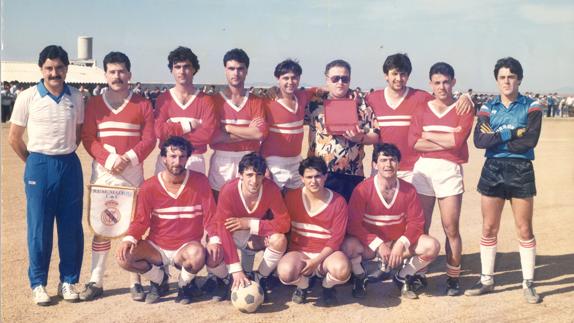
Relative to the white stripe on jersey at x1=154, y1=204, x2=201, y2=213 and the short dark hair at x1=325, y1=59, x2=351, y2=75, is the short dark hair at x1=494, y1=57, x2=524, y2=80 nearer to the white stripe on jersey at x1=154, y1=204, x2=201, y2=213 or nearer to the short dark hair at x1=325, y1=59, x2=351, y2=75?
the short dark hair at x1=325, y1=59, x2=351, y2=75

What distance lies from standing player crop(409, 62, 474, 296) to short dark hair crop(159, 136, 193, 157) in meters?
2.04

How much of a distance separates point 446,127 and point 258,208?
1.87 m

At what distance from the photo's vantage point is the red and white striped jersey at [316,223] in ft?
15.9

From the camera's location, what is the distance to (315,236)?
16.2 feet

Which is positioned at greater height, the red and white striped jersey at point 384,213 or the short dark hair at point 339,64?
the short dark hair at point 339,64

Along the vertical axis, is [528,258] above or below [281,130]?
below

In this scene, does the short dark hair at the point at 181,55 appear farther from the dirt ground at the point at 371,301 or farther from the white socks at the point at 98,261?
the dirt ground at the point at 371,301

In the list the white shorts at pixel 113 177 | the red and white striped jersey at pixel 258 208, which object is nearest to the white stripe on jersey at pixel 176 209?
the red and white striped jersey at pixel 258 208

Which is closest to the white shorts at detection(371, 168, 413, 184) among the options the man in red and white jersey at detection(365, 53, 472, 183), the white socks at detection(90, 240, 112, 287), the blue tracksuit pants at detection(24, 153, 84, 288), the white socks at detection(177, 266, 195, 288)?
the man in red and white jersey at detection(365, 53, 472, 183)

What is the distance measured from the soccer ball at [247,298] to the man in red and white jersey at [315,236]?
0.28 m

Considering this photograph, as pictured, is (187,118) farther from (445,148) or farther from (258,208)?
(445,148)

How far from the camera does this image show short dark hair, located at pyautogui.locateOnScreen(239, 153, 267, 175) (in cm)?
472

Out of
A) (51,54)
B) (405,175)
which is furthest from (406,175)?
(51,54)

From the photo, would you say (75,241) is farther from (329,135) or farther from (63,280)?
(329,135)
